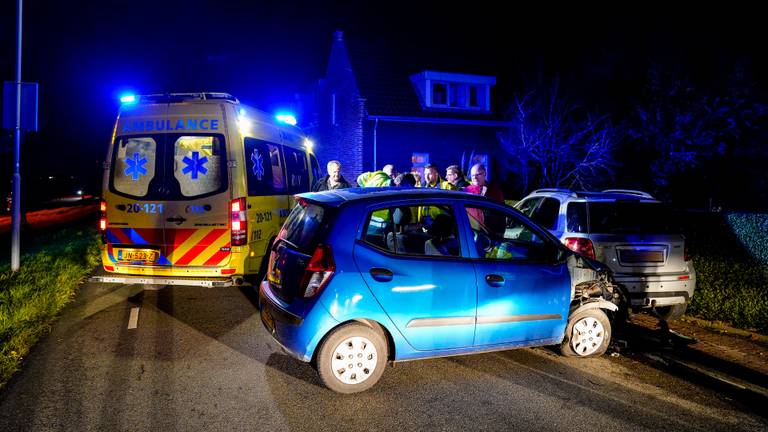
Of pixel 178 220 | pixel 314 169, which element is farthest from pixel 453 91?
pixel 178 220

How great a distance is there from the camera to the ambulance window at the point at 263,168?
7.41 m

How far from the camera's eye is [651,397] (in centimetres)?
456

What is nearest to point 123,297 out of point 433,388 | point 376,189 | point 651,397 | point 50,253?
point 50,253

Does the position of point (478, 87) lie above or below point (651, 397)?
above

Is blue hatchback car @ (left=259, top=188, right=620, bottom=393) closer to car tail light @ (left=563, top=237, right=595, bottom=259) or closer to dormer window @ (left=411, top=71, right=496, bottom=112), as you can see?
car tail light @ (left=563, top=237, right=595, bottom=259)

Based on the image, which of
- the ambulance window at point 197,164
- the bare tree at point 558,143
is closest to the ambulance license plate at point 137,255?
the ambulance window at point 197,164

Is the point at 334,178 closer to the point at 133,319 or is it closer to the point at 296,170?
the point at 296,170

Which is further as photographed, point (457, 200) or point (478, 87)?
point (478, 87)

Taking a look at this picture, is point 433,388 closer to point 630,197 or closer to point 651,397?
point 651,397

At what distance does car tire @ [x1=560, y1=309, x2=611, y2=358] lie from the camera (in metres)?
5.40

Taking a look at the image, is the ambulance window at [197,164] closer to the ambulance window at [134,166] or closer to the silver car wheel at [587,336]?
the ambulance window at [134,166]

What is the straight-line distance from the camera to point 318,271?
437 centimetres

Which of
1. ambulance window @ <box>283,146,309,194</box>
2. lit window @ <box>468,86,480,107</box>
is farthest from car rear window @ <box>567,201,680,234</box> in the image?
lit window @ <box>468,86,480,107</box>

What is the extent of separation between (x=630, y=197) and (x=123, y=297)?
22.7 ft
